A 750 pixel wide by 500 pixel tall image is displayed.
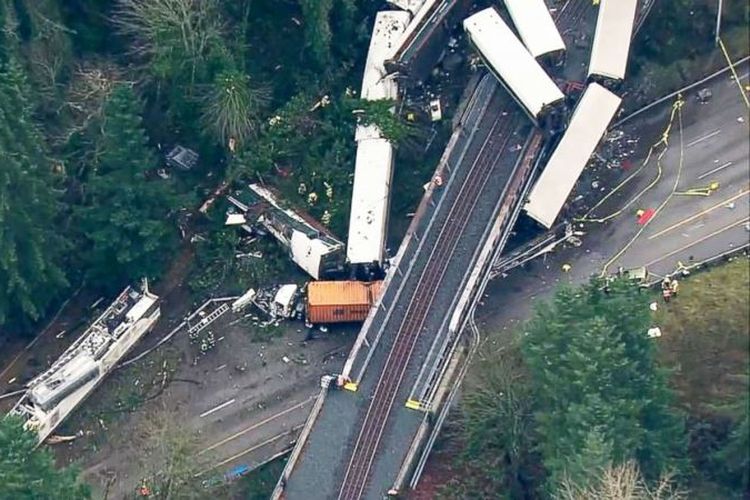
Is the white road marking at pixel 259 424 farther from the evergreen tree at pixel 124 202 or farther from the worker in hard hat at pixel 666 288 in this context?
the worker in hard hat at pixel 666 288

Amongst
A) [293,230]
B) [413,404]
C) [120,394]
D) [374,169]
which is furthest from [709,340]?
[120,394]

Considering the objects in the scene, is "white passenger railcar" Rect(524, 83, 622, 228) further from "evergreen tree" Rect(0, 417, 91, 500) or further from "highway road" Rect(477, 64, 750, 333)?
"evergreen tree" Rect(0, 417, 91, 500)

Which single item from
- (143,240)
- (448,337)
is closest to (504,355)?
(448,337)

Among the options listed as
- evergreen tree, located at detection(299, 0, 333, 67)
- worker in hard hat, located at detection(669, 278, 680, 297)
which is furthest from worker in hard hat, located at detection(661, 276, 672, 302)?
evergreen tree, located at detection(299, 0, 333, 67)

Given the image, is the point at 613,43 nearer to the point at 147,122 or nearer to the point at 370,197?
the point at 370,197

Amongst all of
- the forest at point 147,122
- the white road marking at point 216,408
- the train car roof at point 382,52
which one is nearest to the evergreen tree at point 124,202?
the forest at point 147,122
